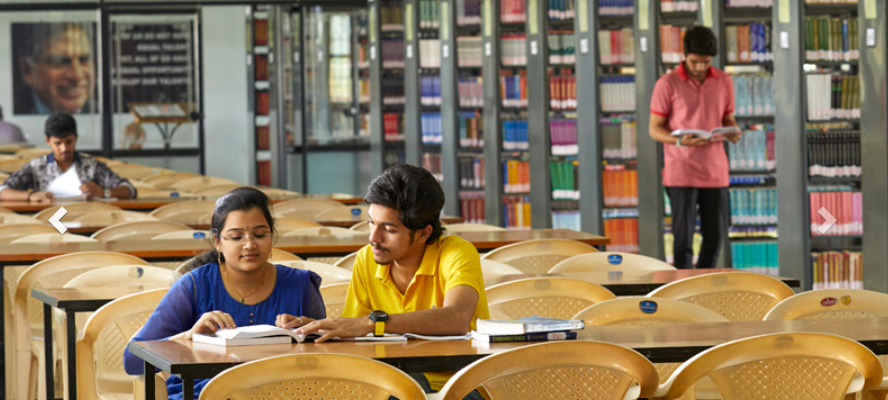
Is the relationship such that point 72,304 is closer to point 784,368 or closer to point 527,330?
point 527,330

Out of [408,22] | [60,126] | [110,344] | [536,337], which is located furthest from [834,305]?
[408,22]

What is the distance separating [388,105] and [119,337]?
7.97 metres

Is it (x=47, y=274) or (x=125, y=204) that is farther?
(x=125, y=204)

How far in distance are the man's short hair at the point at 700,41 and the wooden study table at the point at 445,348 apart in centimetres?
341

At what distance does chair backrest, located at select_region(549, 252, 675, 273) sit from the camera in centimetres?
443

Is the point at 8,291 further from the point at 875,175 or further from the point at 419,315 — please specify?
the point at 875,175

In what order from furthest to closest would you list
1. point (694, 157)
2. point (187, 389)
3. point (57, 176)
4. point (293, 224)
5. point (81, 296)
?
point (57, 176) < point (694, 157) < point (293, 224) < point (81, 296) < point (187, 389)

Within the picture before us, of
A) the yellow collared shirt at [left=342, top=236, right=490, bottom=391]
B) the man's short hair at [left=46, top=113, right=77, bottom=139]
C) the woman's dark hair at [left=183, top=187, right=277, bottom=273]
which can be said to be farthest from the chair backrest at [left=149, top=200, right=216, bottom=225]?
the yellow collared shirt at [left=342, top=236, right=490, bottom=391]

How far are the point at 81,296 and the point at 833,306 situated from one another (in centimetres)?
237

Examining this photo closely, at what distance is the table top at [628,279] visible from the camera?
3.90 meters

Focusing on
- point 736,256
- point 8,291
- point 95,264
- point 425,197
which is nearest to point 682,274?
point 425,197

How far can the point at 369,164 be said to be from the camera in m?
13.6

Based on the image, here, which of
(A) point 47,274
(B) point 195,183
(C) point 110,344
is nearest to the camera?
(C) point 110,344

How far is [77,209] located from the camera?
22.3 feet
